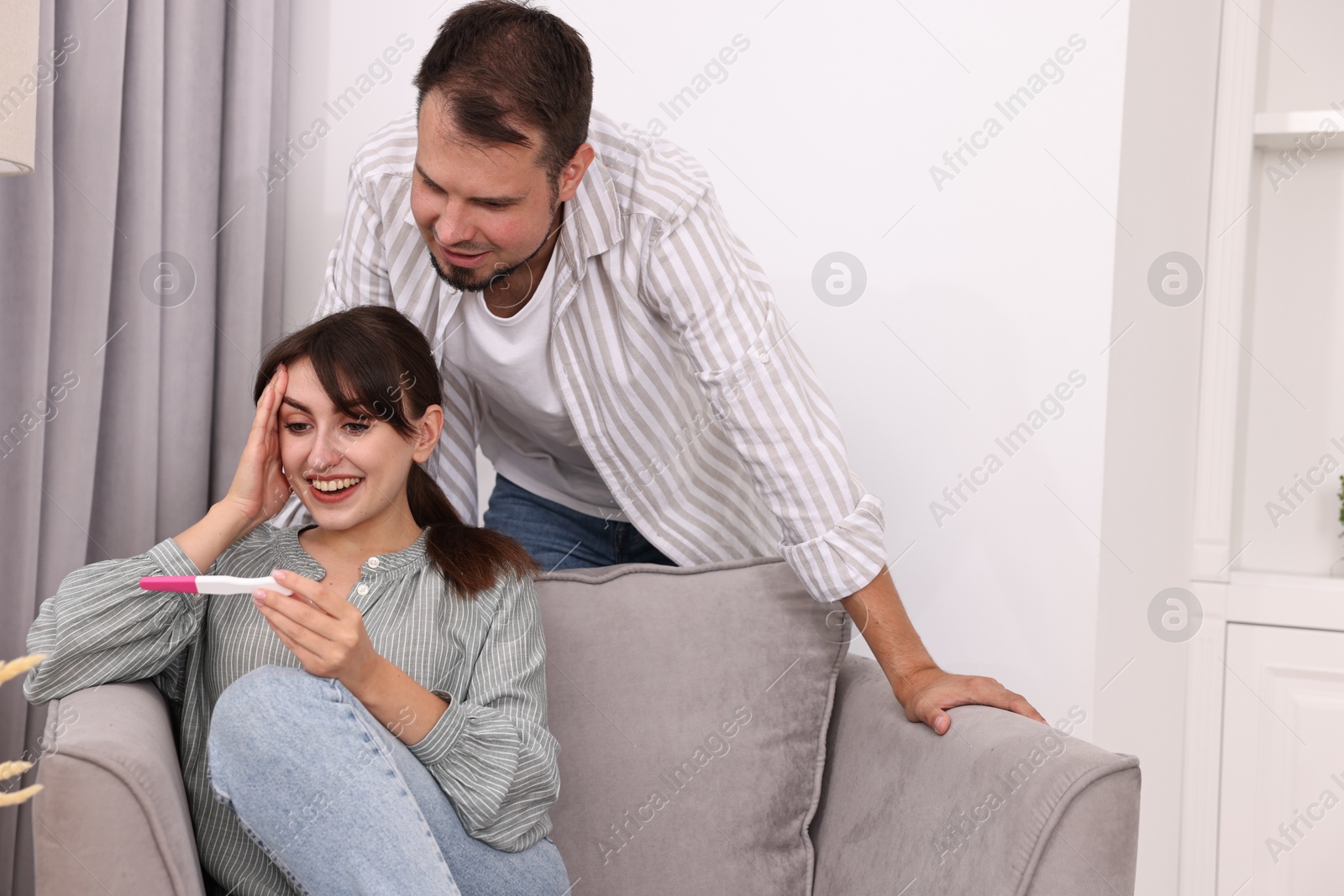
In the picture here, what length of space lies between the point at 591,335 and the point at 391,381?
1.06ft

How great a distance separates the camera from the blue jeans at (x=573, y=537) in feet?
5.16

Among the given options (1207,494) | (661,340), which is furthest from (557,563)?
(1207,494)

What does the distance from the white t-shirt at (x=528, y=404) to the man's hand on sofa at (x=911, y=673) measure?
18.0 inches

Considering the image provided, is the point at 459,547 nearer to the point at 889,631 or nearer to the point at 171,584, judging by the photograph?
the point at 171,584

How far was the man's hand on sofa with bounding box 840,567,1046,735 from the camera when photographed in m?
1.14

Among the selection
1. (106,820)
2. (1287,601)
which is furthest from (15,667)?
(1287,601)

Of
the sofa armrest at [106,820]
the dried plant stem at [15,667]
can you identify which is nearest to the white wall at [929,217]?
the sofa armrest at [106,820]

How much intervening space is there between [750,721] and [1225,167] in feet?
4.47

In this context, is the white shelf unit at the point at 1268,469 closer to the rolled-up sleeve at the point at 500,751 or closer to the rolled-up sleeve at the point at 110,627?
the rolled-up sleeve at the point at 500,751

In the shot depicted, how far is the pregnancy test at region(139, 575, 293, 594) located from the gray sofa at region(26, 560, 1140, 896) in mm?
114

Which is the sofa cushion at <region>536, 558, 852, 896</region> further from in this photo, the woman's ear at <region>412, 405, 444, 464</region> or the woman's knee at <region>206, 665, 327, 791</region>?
the woman's knee at <region>206, 665, 327, 791</region>

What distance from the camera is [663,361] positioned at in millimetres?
1449

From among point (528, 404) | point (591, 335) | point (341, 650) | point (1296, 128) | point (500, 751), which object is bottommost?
point (500, 751)

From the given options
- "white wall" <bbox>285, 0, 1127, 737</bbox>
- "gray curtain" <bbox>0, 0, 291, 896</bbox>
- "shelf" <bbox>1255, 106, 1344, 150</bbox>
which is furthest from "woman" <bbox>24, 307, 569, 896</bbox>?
"shelf" <bbox>1255, 106, 1344, 150</bbox>
